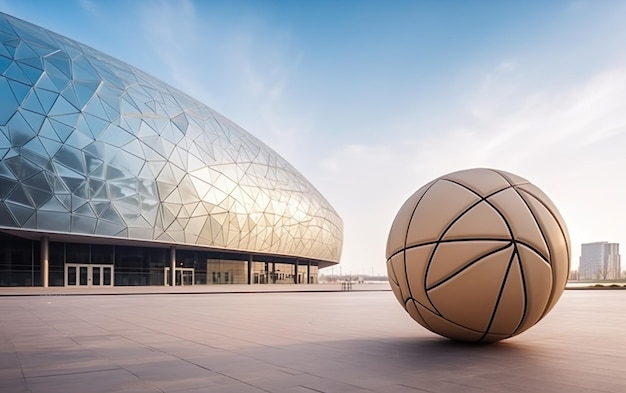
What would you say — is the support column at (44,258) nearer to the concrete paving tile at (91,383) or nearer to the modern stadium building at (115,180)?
the modern stadium building at (115,180)

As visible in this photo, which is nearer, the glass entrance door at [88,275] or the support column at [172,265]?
the glass entrance door at [88,275]

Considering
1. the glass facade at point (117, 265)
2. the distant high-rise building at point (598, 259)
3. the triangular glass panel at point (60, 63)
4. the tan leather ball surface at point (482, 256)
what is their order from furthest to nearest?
the distant high-rise building at point (598, 259) < the glass facade at point (117, 265) < the triangular glass panel at point (60, 63) < the tan leather ball surface at point (482, 256)

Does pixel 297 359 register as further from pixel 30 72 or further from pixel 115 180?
pixel 30 72

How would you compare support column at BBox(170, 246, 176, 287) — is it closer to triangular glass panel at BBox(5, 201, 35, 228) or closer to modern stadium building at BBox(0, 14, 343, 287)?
modern stadium building at BBox(0, 14, 343, 287)

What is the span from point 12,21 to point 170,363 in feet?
145

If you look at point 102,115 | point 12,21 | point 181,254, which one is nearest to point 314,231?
point 181,254

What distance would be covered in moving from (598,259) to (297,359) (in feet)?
508

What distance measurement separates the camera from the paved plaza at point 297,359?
5.39 metres

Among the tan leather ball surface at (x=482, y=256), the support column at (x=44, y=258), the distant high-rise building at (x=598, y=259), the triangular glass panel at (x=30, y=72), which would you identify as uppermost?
the triangular glass panel at (x=30, y=72)

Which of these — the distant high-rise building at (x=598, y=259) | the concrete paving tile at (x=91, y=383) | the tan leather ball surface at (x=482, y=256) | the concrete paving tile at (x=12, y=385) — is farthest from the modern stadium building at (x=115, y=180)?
the distant high-rise building at (x=598, y=259)

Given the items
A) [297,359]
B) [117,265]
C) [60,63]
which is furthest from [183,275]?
[297,359]

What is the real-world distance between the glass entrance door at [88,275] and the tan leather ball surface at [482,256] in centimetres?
4002

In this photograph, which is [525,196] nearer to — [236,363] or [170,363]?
[236,363]

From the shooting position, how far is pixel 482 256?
7.15 m
